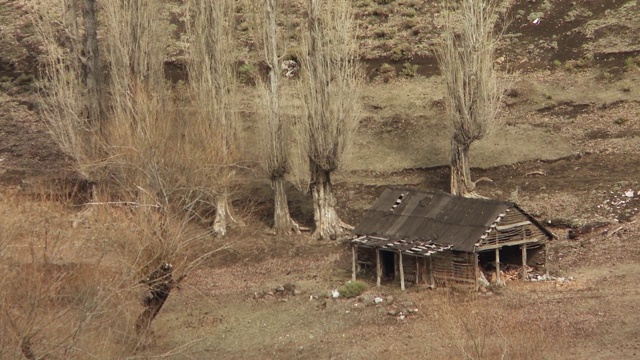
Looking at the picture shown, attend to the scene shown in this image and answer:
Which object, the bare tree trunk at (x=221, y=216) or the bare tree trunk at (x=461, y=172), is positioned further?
the bare tree trunk at (x=461, y=172)

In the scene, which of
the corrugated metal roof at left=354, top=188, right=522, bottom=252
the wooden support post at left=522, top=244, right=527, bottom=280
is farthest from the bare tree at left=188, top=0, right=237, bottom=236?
the wooden support post at left=522, top=244, right=527, bottom=280

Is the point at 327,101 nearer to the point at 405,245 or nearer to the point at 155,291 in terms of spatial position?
the point at 405,245

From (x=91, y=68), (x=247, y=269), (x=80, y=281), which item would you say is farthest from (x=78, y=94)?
(x=80, y=281)

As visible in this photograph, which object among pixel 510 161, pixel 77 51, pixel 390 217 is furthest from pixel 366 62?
pixel 390 217

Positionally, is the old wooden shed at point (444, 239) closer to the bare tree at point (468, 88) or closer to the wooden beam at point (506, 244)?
the wooden beam at point (506, 244)

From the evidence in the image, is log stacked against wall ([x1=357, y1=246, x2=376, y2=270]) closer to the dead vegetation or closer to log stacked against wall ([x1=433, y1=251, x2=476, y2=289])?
the dead vegetation

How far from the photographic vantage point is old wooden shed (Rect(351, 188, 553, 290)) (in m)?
32.1

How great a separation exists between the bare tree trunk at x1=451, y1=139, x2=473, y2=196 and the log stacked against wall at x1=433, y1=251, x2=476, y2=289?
849 centimetres

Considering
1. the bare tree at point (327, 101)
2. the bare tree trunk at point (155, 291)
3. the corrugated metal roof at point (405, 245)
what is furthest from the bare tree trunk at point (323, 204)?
the bare tree trunk at point (155, 291)

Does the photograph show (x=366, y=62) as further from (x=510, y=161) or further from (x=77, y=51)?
(x=77, y=51)

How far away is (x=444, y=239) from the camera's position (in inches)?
1278

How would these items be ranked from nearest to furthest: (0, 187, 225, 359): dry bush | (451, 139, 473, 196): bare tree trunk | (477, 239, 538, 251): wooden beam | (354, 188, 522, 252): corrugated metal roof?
1. (0, 187, 225, 359): dry bush
2. (477, 239, 538, 251): wooden beam
3. (354, 188, 522, 252): corrugated metal roof
4. (451, 139, 473, 196): bare tree trunk

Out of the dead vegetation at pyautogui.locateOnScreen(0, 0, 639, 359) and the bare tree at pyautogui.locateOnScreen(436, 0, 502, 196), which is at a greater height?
the bare tree at pyautogui.locateOnScreen(436, 0, 502, 196)

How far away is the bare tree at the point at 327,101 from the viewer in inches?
1526
